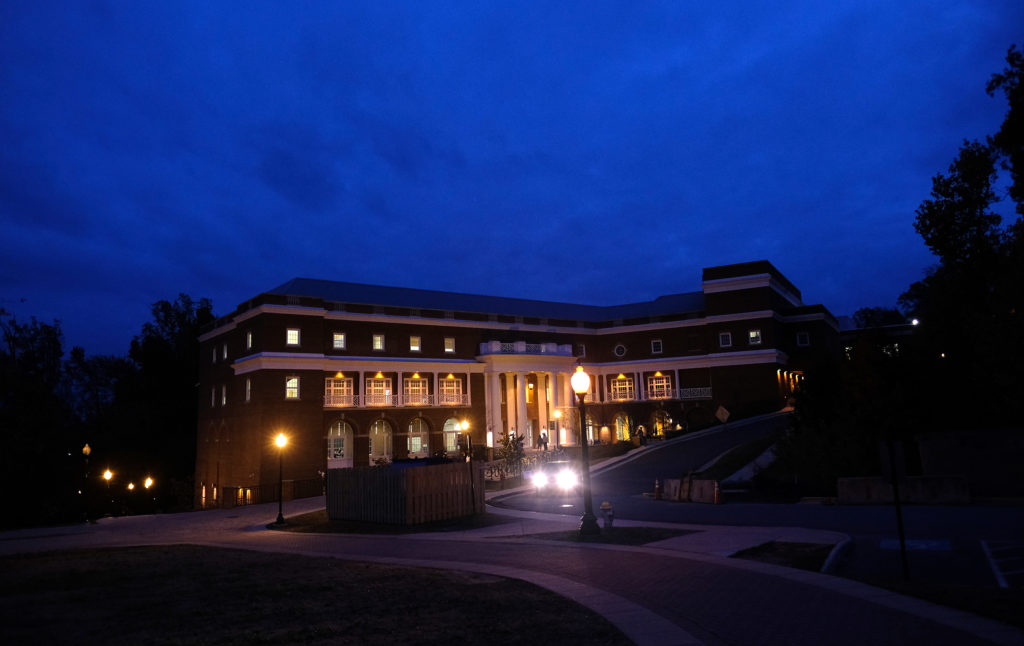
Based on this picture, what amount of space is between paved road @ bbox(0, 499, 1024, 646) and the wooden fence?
2.24 m

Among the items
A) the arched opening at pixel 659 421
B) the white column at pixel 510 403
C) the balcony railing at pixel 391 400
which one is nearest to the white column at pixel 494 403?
the white column at pixel 510 403

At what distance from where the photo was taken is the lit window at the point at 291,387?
147ft

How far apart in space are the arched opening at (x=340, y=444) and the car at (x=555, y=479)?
58.0 ft

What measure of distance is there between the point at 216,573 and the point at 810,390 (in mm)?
24449

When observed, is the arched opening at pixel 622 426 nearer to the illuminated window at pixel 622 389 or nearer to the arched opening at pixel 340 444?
the illuminated window at pixel 622 389

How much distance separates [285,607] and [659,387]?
53433mm

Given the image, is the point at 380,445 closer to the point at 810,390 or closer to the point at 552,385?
the point at 552,385

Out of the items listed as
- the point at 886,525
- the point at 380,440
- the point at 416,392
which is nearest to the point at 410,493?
the point at 886,525

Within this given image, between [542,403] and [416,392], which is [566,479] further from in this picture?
[542,403]

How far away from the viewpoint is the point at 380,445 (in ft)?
168

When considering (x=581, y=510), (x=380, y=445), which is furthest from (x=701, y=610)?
(x=380, y=445)

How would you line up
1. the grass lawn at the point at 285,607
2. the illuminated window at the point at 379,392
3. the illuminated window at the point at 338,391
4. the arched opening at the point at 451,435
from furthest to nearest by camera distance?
the arched opening at the point at 451,435 < the illuminated window at the point at 379,392 < the illuminated window at the point at 338,391 < the grass lawn at the point at 285,607

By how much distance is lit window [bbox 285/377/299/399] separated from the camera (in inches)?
1769

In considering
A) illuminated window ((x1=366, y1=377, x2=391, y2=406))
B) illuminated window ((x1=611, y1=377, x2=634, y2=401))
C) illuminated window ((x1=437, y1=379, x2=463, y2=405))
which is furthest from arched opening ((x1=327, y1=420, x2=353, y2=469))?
illuminated window ((x1=611, y1=377, x2=634, y2=401))
